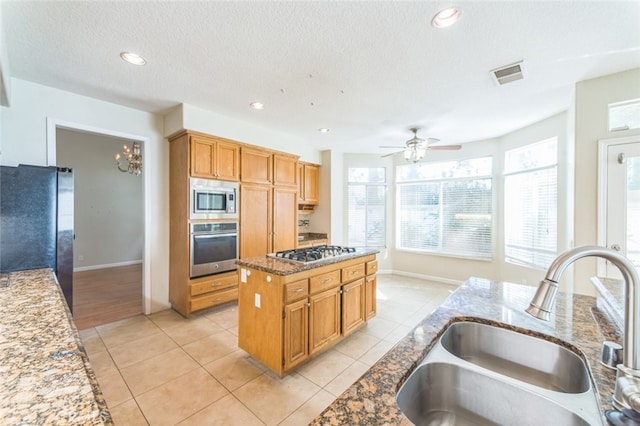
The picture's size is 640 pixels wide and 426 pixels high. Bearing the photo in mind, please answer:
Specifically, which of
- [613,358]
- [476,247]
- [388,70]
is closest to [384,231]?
[476,247]

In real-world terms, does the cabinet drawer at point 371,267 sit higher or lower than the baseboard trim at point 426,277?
higher

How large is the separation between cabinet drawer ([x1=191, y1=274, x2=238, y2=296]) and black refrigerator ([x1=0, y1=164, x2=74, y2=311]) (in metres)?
1.18

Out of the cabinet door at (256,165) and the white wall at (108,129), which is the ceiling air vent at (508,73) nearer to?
the cabinet door at (256,165)

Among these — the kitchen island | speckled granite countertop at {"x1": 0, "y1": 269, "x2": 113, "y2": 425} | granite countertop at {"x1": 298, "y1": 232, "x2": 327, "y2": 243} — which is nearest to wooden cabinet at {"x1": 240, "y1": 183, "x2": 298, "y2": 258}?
granite countertop at {"x1": 298, "y1": 232, "x2": 327, "y2": 243}

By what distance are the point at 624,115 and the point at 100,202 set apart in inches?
350

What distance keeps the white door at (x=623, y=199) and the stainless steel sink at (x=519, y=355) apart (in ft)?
7.18

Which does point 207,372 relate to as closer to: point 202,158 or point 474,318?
point 474,318

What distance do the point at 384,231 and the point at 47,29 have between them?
18.1 feet

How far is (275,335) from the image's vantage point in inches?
85.6

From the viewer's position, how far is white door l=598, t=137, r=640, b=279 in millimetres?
2355

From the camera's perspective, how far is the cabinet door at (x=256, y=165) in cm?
388

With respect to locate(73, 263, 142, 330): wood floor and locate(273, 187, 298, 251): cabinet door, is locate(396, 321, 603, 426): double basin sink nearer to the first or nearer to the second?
locate(273, 187, 298, 251): cabinet door

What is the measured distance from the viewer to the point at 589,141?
2.55 m

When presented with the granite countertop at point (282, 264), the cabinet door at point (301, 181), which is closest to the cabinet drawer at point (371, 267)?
the granite countertop at point (282, 264)
